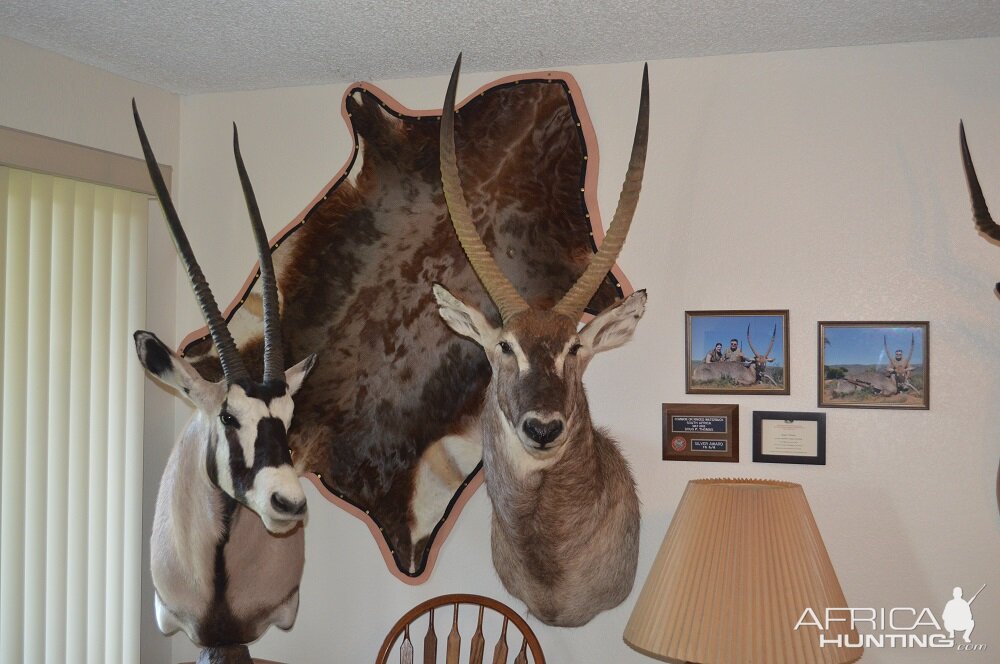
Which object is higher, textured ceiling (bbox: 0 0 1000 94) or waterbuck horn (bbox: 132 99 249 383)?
textured ceiling (bbox: 0 0 1000 94)

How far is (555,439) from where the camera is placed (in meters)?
2.15

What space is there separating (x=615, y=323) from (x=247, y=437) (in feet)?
3.44

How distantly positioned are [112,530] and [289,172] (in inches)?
52.5

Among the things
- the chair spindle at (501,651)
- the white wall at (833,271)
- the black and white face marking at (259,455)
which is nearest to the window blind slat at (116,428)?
the black and white face marking at (259,455)

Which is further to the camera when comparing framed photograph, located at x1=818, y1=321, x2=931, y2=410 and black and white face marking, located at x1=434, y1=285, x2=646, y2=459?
framed photograph, located at x1=818, y1=321, x2=931, y2=410

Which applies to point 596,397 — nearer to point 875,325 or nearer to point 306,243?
point 875,325

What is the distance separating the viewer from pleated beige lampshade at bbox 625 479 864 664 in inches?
67.7

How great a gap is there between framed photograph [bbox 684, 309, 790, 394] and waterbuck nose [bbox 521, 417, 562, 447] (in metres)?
0.62

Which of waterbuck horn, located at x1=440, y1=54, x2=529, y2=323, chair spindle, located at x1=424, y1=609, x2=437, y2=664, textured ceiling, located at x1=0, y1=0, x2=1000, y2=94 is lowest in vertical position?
chair spindle, located at x1=424, y1=609, x2=437, y2=664

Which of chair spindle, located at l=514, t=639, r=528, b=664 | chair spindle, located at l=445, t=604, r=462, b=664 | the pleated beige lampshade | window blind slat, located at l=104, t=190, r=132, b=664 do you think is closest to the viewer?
the pleated beige lampshade

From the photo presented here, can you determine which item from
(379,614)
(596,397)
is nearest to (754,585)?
(596,397)

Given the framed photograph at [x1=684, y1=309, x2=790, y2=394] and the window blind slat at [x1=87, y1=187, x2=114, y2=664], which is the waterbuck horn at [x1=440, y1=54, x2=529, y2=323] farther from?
the window blind slat at [x1=87, y1=187, x2=114, y2=664]

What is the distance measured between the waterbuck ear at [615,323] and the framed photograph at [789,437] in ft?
1.56

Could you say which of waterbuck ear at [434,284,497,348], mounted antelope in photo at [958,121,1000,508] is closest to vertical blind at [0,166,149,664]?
waterbuck ear at [434,284,497,348]
